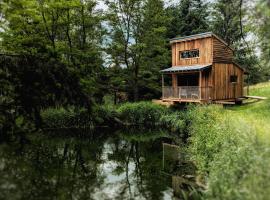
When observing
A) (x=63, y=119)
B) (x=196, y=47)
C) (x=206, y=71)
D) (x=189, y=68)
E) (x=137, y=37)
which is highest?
(x=137, y=37)

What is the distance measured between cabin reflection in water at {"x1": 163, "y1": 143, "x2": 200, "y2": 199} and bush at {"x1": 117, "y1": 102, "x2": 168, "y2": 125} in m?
8.77

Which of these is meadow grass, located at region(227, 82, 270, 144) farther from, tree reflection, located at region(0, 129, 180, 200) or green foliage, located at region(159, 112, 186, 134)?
tree reflection, located at region(0, 129, 180, 200)

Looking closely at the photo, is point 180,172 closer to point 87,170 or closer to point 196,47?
point 87,170

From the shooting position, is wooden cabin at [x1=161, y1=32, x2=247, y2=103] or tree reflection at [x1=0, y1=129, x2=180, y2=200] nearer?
tree reflection at [x1=0, y1=129, x2=180, y2=200]

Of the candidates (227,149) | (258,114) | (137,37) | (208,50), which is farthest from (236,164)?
(137,37)

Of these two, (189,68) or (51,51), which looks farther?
(189,68)

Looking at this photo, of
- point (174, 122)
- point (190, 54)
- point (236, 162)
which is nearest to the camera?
point (236, 162)

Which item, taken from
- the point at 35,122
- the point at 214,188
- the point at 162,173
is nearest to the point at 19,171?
the point at 162,173

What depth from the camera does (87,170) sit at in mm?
15305

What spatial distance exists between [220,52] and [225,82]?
275 centimetres

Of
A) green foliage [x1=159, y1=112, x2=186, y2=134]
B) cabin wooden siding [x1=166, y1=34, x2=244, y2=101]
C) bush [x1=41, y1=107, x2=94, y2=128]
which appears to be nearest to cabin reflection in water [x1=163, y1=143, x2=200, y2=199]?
green foliage [x1=159, y1=112, x2=186, y2=134]

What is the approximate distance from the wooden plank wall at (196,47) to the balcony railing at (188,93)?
3.30 metres

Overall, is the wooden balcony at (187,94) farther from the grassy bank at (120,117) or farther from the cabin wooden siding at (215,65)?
the grassy bank at (120,117)

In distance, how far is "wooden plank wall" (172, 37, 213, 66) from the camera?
94.3ft
